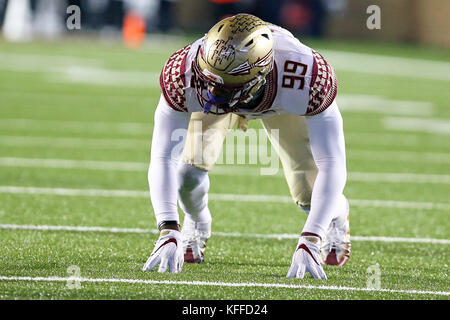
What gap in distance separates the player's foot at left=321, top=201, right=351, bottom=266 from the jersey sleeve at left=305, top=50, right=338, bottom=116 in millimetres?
984

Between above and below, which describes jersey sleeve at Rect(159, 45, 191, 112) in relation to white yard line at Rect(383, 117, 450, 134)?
above

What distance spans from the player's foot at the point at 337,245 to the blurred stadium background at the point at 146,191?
98 millimetres

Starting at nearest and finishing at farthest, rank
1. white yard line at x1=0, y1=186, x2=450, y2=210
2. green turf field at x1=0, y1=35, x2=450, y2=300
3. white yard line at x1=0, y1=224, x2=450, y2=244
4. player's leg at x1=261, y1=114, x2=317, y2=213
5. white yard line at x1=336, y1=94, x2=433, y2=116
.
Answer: green turf field at x1=0, y1=35, x2=450, y2=300
player's leg at x1=261, y1=114, x2=317, y2=213
white yard line at x1=0, y1=224, x2=450, y2=244
white yard line at x1=0, y1=186, x2=450, y2=210
white yard line at x1=336, y1=94, x2=433, y2=116

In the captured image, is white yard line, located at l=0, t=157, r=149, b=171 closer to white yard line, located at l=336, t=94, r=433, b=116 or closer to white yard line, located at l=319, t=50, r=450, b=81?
white yard line, located at l=336, t=94, r=433, b=116

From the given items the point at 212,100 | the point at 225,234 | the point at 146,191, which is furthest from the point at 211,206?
the point at 212,100

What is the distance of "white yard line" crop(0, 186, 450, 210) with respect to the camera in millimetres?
7504

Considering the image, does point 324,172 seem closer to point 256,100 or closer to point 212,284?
point 256,100

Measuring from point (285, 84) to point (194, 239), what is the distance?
44.1 inches

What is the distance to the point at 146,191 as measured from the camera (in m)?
A: 7.90

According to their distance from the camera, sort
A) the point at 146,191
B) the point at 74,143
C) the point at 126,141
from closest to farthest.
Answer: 1. the point at 146,191
2. the point at 74,143
3. the point at 126,141

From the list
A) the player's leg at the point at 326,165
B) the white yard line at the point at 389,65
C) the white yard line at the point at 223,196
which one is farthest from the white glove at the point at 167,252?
the white yard line at the point at 389,65

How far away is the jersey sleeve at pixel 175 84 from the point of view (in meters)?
4.61

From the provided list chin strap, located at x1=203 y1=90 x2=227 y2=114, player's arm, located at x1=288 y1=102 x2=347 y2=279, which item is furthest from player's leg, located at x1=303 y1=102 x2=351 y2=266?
chin strap, located at x1=203 y1=90 x2=227 y2=114

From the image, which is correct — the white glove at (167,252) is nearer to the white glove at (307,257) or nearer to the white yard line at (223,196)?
the white glove at (307,257)
